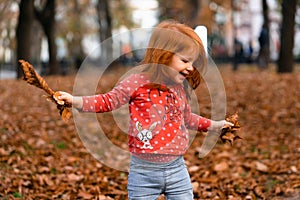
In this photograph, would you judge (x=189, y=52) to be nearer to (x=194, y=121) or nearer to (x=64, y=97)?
(x=194, y=121)

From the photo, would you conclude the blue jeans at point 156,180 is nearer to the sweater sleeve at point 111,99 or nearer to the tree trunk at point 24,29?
the sweater sleeve at point 111,99

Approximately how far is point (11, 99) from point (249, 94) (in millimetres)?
5674

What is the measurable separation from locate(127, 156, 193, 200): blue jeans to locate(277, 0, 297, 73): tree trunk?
14496 millimetres

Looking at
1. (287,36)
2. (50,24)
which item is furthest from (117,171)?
(50,24)

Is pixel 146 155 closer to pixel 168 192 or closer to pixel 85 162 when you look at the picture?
pixel 168 192

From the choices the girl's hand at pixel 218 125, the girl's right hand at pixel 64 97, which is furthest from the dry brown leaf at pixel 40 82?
the girl's hand at pixel 218 125

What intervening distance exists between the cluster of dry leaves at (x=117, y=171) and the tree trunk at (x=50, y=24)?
13330 millimetres

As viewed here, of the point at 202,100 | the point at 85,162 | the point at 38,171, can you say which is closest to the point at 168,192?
the point at 38,171

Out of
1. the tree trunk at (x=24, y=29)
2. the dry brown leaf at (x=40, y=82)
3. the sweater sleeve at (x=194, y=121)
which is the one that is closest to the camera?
the dry brown leaf at (x=40, y=82)

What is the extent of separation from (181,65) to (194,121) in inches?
19.3

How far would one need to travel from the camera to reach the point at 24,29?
72.9 feet

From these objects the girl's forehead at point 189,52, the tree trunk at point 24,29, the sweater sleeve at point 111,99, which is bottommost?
the tree trunk at point 24,29

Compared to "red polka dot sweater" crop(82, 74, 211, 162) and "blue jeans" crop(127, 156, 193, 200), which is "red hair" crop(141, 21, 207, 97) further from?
"blue jeans" crop(127, 156, 193, 200)

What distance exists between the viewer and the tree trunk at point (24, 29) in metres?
21.9
